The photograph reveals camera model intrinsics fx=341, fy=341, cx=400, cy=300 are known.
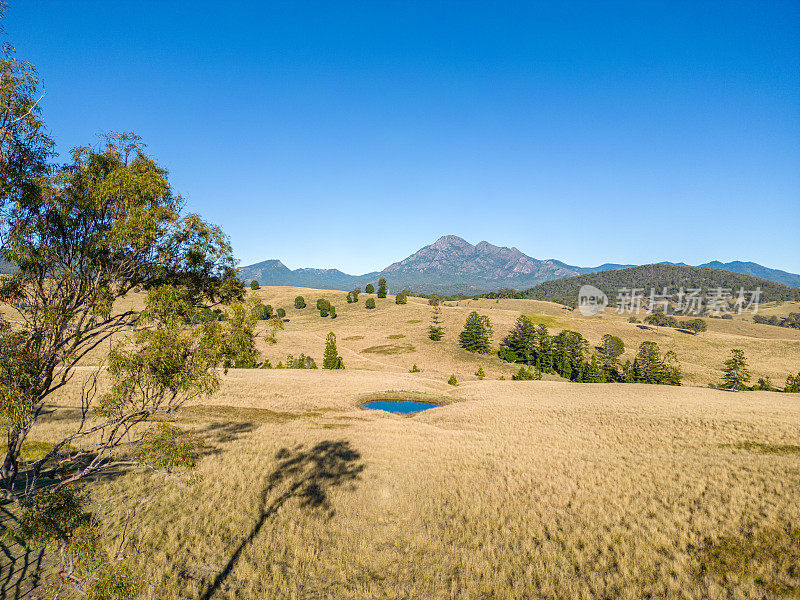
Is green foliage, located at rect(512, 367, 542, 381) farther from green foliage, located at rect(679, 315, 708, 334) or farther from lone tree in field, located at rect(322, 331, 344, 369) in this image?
green foliage, located at rect(679, 315, 708, 334)

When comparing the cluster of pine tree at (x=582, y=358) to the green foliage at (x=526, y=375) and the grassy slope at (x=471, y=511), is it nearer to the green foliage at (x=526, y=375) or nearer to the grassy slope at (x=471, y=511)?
the green foliage at (x=526, y=375)

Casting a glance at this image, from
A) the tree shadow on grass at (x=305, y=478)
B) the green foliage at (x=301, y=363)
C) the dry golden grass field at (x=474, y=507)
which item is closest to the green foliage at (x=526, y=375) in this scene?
the dry golden grass field at (x=474, y=507)

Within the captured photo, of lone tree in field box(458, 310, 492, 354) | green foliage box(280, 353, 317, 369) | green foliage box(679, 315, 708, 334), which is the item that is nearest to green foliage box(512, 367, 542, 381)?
lone tree in field box(458, 310, 492, 354)

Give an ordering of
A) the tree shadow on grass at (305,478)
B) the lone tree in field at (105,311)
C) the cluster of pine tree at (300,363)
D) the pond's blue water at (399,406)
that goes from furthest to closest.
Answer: the cluster of pine tree at (300,363) → the pond's blue water at (399,406) → the tree shadow on grass at (305,478) → the lone tree in field at (105,311)

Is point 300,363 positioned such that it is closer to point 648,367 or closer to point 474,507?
point 474,507

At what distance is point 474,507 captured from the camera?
1639 cm

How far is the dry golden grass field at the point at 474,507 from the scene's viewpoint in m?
11.0

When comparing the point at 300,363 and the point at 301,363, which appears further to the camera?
the point at 301,363

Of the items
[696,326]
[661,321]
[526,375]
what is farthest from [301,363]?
[696,326]

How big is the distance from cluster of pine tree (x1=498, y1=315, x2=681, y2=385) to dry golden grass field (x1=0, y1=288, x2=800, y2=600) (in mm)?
49521

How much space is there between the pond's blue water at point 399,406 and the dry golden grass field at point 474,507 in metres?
10.1

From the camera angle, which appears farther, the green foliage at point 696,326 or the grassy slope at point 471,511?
the green foliage at point 696,326

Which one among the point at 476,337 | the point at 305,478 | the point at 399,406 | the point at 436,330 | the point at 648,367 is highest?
the point at 305,478

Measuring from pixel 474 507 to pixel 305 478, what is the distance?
9.50m
